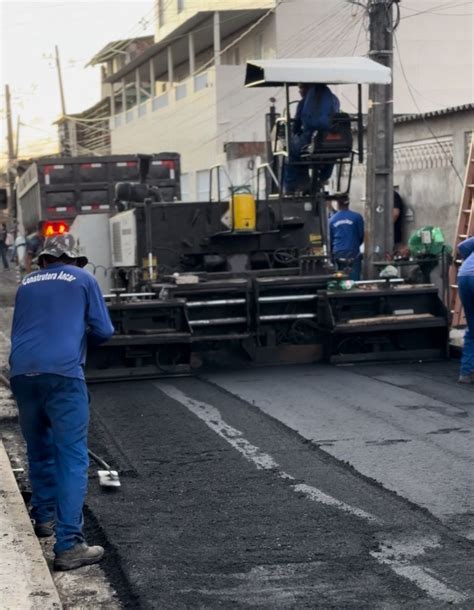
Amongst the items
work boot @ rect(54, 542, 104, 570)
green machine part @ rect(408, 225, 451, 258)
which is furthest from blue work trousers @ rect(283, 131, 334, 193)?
work boot @ rect(54, 542, 104, 570)

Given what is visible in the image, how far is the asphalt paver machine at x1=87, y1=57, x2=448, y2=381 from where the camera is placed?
12.7 m

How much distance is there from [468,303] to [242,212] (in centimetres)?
298

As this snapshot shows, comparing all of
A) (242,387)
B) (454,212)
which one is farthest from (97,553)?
(454,212)

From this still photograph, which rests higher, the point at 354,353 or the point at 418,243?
Answer: the point at 418,243

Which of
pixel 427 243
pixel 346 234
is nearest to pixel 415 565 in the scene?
pixel 427 243

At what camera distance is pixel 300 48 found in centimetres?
3428

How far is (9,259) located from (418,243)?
36911 millimetres

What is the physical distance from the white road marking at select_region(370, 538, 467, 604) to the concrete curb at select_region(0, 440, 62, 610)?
1.62m

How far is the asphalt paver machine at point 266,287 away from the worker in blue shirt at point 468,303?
1315 mm

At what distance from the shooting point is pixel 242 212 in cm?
1354

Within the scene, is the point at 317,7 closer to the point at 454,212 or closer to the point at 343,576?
the point at 454,212

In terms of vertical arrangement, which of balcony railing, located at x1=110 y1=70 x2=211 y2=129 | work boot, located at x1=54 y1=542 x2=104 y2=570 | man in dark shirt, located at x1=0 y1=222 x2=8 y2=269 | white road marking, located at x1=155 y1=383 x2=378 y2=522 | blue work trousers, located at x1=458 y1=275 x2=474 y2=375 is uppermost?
balcony railing, located at x1=110 y1=70 x2=211 y2=129

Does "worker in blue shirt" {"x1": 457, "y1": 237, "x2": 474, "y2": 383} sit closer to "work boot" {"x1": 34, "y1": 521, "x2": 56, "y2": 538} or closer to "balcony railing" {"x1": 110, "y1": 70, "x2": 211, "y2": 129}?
"work boot" {"x1": 34, "y1": 521, "x2": 56, "y2": 538}

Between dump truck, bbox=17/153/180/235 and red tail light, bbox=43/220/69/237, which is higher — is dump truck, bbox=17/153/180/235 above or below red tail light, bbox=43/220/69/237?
above
